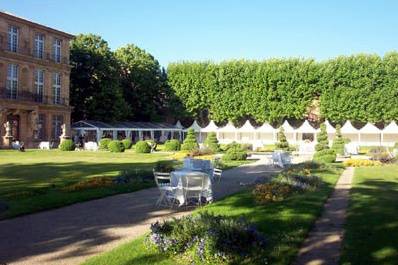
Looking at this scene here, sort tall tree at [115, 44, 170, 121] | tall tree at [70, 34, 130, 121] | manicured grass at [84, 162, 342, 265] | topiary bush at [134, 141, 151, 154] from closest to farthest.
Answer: manicured grass at [84, 162, 342, 265]
topiary bush at [134, 141, 151, 154]
tall tree at [70, 34, 130, 121]
tall tree at [115, 44, 170, 121]

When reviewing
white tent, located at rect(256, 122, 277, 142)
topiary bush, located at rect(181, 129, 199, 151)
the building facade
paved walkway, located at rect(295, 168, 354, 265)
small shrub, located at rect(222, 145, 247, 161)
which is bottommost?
paved walkway, located at rect(295, 168, 354, 265)

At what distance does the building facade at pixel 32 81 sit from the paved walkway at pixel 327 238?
109ft

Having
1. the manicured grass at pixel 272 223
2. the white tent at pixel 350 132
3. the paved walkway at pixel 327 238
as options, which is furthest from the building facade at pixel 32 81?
the paved walkway at pixel 327 238

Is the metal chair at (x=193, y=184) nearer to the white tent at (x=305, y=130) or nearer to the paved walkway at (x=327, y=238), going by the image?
the paved walkway at (x=327, y=238)

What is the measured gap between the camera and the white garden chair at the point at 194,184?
996 centimetres

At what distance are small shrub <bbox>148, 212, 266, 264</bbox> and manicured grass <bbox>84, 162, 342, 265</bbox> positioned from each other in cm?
17

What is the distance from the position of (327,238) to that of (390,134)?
1642 inches

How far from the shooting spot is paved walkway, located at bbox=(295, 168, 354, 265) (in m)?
5.93

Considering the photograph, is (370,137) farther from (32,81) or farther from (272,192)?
(272,192)

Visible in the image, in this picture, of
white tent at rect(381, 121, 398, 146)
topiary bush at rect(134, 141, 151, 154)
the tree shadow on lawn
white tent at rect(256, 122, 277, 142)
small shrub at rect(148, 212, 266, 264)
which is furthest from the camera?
white tent at rect(256, 122, 277, 142)

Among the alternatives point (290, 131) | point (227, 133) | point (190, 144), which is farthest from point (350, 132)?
point (190, 144)

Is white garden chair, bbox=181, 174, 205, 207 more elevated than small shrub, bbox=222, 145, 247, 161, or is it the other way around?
small shrub, bbox=222, 145, 247, 161

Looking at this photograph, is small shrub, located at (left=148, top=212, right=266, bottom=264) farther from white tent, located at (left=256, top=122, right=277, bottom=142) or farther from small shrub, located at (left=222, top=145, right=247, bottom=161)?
white tent, located at (left=256, top=122, right=277, bottom=142)

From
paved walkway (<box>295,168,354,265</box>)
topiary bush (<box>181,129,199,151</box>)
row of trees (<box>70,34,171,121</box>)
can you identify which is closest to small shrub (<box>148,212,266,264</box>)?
paved walkway (<box>295,168,354,265</box>)
